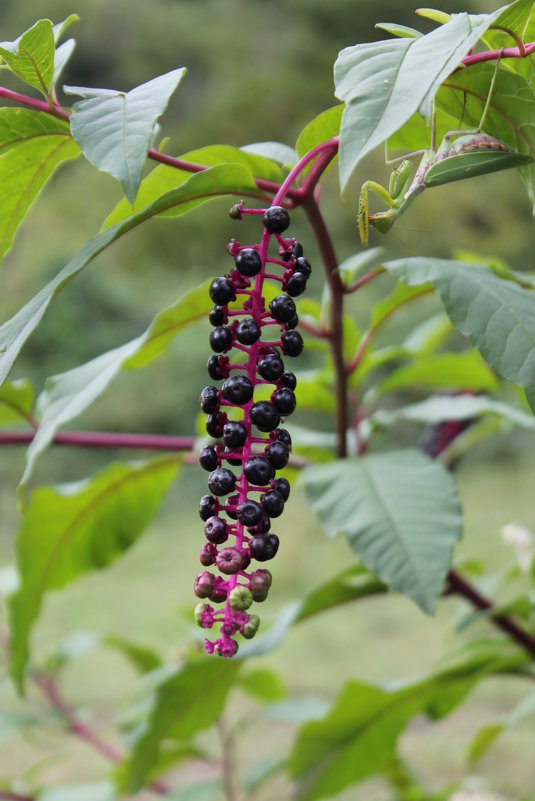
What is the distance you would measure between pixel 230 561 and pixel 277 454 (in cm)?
5

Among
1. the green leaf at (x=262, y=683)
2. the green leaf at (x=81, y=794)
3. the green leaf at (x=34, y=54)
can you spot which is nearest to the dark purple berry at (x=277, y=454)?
the green leaf at (x=34, y=54)

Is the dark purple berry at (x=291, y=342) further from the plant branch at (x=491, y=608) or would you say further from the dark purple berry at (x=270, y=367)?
the plant branch at (x=491, y=608)

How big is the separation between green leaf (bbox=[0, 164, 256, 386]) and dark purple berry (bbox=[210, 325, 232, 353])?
7 centimetres

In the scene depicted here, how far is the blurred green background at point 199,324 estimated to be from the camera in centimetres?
160

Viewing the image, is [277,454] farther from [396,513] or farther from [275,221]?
[396,513]

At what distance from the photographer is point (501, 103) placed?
401mm

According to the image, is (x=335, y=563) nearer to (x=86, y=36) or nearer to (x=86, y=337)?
(x=86, y=337)

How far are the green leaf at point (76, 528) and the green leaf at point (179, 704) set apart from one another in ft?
0.43

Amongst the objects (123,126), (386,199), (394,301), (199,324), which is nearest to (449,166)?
(386,199)

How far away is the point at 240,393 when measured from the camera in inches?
13.2

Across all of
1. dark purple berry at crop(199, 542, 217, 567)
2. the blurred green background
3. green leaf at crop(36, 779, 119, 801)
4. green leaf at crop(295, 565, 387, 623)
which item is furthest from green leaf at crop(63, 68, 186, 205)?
green leaf at crop(36, 779, 119, 801)

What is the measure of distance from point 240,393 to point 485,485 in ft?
6.95

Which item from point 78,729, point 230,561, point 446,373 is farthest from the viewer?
point 78,729

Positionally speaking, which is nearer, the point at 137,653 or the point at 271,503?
the point at 271,503
